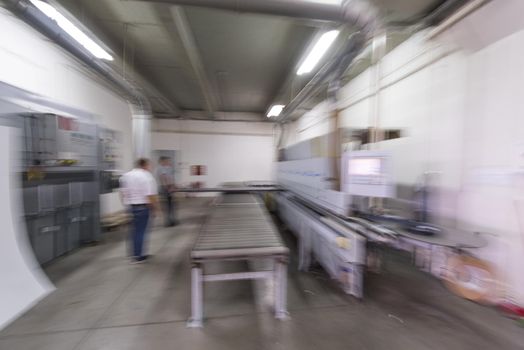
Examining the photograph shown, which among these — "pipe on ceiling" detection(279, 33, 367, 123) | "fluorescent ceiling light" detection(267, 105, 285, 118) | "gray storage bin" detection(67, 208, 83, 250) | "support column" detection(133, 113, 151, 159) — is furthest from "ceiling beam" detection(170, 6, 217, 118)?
"gray storage bin" detection(67, 208, 83, 250)

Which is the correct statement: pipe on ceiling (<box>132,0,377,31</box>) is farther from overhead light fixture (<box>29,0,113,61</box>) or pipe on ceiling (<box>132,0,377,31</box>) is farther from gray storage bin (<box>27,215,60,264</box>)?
gray storage bin (<box>27,215,60,264</box>)

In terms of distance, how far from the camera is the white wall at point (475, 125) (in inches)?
84.2

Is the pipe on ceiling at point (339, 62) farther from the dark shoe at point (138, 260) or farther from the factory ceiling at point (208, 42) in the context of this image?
the dark shoe at point (138, 260)

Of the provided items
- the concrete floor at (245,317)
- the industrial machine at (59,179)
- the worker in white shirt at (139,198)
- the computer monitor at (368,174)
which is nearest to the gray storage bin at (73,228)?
the industrial machine at (59,179)

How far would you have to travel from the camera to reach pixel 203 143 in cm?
870

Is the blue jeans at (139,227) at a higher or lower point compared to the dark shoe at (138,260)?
higher

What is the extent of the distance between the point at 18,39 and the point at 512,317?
6401 millimetres

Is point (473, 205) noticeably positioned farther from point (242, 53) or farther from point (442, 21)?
point (242, 53)

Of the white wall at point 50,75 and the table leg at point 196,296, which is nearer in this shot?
the table leg at point 196,296

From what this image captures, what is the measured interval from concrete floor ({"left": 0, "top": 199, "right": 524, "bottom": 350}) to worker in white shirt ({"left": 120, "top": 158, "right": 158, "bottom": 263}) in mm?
330

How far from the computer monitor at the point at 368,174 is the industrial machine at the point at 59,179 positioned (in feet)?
12.0

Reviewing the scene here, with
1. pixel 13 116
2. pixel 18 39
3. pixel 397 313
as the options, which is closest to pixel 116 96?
pixel 18 39

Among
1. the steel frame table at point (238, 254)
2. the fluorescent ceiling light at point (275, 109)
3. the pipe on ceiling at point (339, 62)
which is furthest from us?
the fluorescent ceiling light at point (275, 109)

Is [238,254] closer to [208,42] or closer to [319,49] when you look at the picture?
[319,49]
